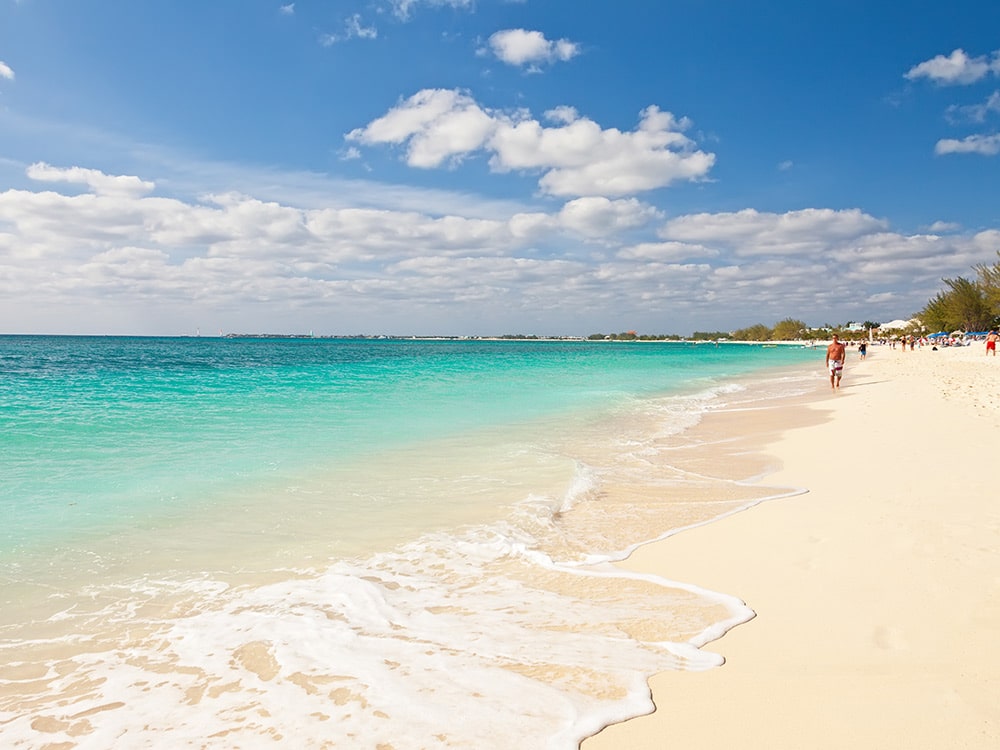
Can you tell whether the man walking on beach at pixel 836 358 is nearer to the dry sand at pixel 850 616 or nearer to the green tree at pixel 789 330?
the dry sand at pixel 850 616

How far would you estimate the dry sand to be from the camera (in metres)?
2.75

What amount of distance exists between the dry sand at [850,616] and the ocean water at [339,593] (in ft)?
0.83

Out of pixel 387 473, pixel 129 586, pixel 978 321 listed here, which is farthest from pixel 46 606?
pixel 978 321

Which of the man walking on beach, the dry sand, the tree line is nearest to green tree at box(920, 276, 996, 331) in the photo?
the tree line

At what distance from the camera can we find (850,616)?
12.8 feet

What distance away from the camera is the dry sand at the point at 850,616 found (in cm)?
275

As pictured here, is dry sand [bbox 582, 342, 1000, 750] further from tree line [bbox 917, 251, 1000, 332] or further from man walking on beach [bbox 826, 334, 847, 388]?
tree line [bbox 917, 251, 1000, 332]

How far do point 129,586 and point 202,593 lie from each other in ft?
2.36

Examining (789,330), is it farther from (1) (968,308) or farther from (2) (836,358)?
(2) (836,358)

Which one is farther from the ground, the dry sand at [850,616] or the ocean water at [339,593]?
the dry sand at [850,616]

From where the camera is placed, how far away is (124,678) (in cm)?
346

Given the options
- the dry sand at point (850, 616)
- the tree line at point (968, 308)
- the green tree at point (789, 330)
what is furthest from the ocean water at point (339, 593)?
the green tree at point (789, 330)

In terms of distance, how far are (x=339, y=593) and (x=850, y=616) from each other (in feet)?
12.3

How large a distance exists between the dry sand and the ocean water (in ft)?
0.83
